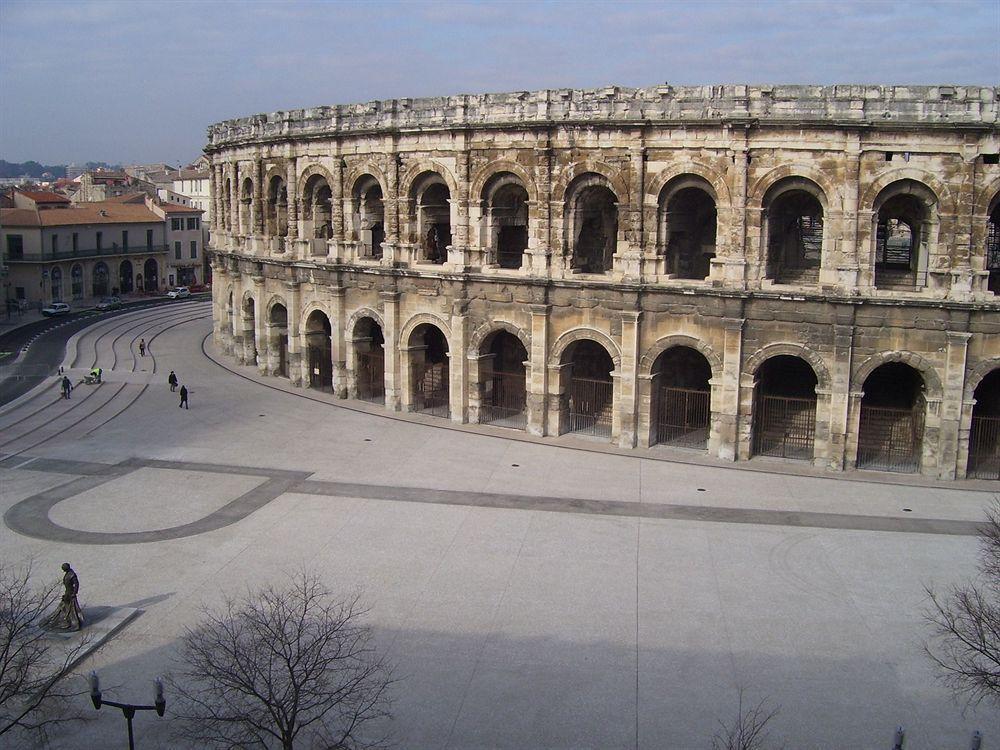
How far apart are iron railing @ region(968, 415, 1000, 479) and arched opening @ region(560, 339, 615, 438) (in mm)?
12193

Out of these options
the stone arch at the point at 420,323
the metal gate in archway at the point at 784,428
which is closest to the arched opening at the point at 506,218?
the stone arch at the point at 420,323

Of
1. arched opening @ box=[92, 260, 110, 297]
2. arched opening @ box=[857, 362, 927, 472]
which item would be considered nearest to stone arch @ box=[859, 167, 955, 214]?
arched opening @ box=[857, 362, 927, 472]

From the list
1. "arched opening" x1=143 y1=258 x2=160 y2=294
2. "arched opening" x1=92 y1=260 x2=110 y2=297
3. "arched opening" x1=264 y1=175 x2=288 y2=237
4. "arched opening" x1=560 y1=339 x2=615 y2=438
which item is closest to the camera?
"arched opening" x1=560 y1=339 x2=615 y2=438

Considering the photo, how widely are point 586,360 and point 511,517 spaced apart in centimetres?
1168

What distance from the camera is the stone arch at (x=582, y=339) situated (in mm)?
34156

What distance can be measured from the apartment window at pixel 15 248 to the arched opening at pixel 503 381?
46251 mm

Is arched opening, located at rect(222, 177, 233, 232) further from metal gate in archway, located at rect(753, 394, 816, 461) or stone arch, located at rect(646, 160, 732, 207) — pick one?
metal gate in archway, located at rect(753, 394, 816, 461)

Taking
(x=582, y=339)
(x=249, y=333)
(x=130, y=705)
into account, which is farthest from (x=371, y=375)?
(x=130, y=705)

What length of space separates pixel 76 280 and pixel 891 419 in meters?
63.0

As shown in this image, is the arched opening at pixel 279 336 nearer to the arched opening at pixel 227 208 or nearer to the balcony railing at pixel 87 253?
the arched opening at pixel 227 208

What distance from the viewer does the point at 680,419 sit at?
35.8m

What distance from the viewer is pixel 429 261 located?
40.1m

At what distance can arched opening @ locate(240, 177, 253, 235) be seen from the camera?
1898 inches

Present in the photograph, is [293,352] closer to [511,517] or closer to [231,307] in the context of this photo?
[231,307]
